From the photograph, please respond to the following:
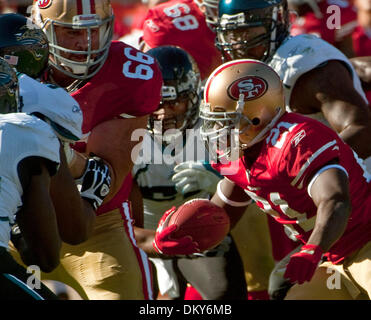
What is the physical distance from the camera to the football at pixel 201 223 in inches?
150

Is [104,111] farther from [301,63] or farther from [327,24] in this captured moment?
[327,24]

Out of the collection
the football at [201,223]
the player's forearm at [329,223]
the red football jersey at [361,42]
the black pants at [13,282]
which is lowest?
the red football jersey at [361,42]

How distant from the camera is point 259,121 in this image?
3.87 meters

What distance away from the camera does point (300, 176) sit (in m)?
3.63

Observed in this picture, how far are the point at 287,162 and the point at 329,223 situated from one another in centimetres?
36

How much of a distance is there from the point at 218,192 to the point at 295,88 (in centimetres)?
81

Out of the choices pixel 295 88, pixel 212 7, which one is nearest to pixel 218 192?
pixel 295 88

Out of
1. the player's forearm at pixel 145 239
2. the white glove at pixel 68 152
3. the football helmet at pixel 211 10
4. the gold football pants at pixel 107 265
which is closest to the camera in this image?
the white glove at pixel 68 152

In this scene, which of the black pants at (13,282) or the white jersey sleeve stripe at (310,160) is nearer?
the black pants at (13,282)

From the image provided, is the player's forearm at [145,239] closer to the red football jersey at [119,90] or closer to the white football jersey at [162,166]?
the white football jersey at [162,166]

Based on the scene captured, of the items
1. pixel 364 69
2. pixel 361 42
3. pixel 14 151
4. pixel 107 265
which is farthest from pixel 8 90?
pixel 361 42

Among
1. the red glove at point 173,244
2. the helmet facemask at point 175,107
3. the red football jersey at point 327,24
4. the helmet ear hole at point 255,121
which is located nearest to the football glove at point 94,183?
the red glove at point 173,244

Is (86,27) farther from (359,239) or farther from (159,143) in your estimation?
(359,239)

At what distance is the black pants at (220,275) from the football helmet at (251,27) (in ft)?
3.36
